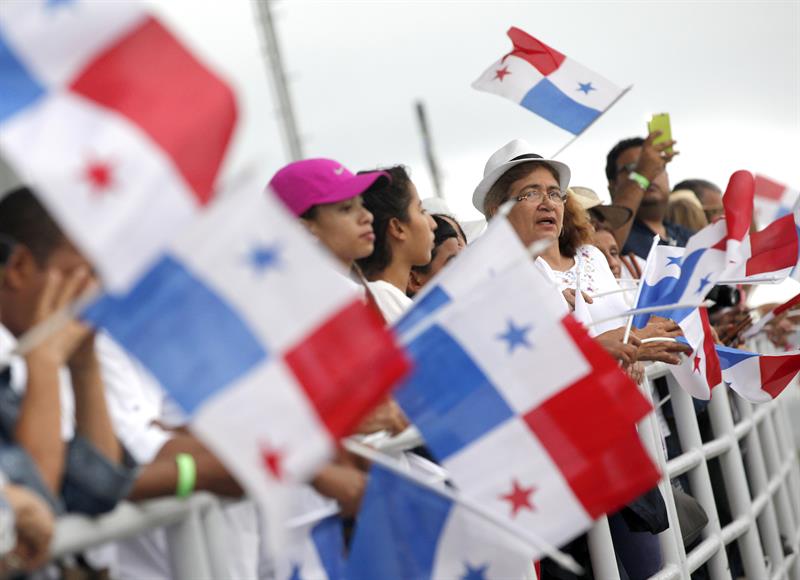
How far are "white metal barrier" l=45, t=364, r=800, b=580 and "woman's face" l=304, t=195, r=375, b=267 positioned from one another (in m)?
0.92

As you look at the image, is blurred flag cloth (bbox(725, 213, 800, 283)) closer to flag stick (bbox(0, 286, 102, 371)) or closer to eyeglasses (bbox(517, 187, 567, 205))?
eyeglasses (bbox(517, 187, 567, 205))

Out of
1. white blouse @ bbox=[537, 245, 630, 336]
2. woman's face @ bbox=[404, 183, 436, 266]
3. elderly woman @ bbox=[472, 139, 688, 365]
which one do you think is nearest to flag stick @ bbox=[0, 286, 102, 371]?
woman's face @ bbox=[404, 183, 436, 266]

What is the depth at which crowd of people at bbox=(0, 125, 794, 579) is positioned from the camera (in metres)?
2.43

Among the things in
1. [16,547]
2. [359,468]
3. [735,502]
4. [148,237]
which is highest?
[148,237]

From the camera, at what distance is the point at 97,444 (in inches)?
104

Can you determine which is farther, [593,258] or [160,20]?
[593,258]

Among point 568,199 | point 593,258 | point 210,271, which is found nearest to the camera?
point 210,271

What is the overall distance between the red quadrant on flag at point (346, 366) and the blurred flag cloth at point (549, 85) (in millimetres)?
4363

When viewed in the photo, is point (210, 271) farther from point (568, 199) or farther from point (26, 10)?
point (568, 199)

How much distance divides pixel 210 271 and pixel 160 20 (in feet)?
1.54

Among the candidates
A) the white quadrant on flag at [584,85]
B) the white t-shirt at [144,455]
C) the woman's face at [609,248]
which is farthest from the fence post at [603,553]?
the white quadrant on flag at [584,85]

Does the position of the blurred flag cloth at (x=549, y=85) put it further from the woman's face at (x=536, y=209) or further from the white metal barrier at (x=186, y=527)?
the white metal barrier at (x=186, y=527)

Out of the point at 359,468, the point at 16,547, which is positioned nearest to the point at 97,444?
the point at 16,547

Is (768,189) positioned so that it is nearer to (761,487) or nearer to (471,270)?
(761,487)
